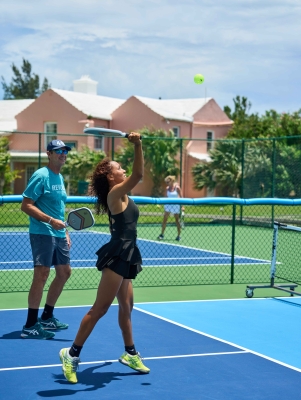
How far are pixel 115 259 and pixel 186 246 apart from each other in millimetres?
11513

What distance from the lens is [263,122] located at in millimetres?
49250

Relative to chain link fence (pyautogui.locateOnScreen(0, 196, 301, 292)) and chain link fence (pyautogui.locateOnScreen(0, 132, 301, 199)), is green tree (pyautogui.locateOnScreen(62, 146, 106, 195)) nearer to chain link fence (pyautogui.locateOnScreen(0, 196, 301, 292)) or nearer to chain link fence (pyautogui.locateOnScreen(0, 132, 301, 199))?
chain link fence (pyautogui.locateOnScreen(0, 132, 301, 199))

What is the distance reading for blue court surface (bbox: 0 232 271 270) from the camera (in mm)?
14031

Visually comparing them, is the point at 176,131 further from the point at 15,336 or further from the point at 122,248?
the point at 122,248

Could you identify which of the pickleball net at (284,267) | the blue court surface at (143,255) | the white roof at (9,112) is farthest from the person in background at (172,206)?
the white roof at (9,112)

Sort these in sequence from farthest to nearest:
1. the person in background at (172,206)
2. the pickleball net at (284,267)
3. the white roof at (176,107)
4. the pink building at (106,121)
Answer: the white roof at (176,107) < the pink building at (106,121) < the person in background at (172,206) < the pickleball net at (284,267)

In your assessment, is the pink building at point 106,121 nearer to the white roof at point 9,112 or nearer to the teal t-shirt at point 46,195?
the white roof at point 9,112

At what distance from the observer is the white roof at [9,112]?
155 ft

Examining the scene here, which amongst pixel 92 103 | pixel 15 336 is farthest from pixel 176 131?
pixel 15 336

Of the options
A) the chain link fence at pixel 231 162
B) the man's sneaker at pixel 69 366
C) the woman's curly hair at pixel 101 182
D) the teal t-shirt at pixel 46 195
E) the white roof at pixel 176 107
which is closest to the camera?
the man's sneaker at pixel 69 366

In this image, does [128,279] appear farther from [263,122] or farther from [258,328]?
[263,122]

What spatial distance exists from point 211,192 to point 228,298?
25.4 metres

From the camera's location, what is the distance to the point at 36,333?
786 cm

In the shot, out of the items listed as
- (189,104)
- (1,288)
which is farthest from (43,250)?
(189,104)
